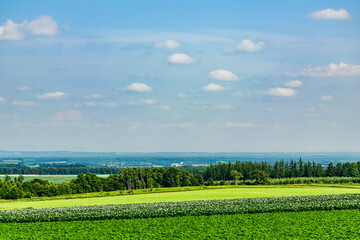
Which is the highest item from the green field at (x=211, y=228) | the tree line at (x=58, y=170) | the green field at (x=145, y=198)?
the green field at (x=211, y=228)

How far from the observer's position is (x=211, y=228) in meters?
24.5

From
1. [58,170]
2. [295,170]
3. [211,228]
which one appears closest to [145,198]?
[211,228]

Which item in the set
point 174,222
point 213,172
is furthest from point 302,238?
point 213,172

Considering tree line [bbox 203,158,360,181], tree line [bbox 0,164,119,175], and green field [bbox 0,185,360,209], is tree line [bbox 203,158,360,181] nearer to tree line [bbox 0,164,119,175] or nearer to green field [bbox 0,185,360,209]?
green field [bbox 0,185,360,209]

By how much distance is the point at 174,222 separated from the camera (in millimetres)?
27188

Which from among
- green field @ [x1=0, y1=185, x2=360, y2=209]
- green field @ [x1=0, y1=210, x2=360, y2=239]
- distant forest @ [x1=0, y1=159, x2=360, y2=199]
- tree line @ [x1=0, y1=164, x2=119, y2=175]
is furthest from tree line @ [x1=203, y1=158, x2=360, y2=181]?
tree line @ [x1=0, y1=164, x2=119, y2=175]

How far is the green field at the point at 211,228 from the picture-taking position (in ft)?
74.5

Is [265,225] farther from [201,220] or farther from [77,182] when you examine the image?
[77,182]

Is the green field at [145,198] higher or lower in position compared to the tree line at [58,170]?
Answer: higher

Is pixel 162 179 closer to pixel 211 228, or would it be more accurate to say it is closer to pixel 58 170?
pixel 211 228

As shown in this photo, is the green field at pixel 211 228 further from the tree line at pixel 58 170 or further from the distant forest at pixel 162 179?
the tree line at pixel 58 170

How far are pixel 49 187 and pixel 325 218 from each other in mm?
48491

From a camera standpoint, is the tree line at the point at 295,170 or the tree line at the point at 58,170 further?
the tree line at the point at 58,170

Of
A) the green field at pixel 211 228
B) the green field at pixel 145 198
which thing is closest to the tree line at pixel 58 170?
the green field at pixel 145 198
